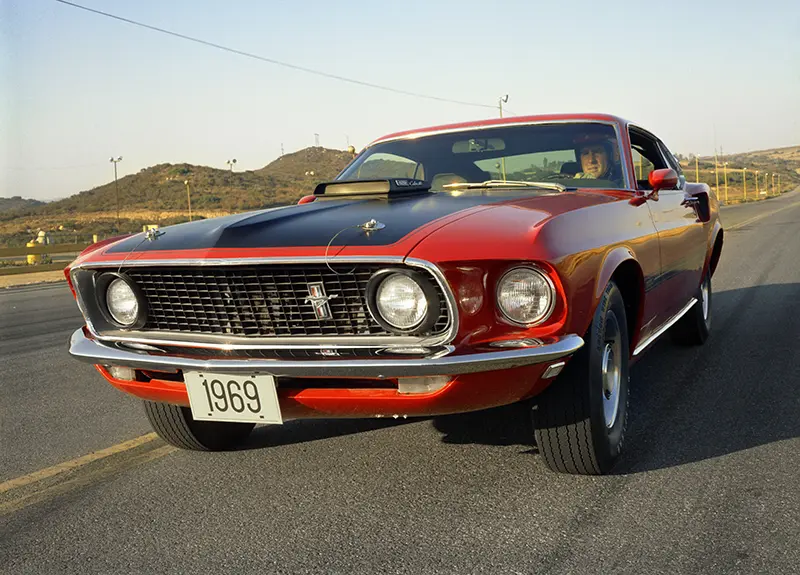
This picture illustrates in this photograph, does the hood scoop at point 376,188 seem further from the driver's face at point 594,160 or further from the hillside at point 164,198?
the hillside at point 164,198

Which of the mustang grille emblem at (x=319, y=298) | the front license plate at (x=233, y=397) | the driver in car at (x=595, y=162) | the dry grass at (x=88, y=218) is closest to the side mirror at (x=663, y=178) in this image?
the driver in car at (x=595, y=162)

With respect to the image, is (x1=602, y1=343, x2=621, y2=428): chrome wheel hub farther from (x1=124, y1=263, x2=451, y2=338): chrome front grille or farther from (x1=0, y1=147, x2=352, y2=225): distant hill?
(x1=0, y1=147, x2=352, y2=225): distant hill

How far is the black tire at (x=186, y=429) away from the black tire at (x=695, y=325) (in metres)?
3.16

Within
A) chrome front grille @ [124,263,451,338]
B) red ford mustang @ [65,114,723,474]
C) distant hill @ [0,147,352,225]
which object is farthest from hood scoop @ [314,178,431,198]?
distant hill @ [0,147,352,225]

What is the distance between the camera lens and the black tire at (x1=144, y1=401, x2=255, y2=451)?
11.4ft

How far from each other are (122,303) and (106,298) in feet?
0.31

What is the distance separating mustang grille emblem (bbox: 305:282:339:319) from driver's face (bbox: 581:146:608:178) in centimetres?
190

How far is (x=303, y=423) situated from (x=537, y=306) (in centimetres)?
175

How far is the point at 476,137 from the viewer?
444 centimetres

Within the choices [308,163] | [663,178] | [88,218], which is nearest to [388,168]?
[663,178]

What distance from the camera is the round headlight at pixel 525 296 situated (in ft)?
8.76

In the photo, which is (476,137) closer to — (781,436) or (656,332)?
(656,332)

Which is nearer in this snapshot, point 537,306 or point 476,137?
point 537,306

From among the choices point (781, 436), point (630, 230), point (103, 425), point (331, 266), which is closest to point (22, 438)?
point (103, 425)
